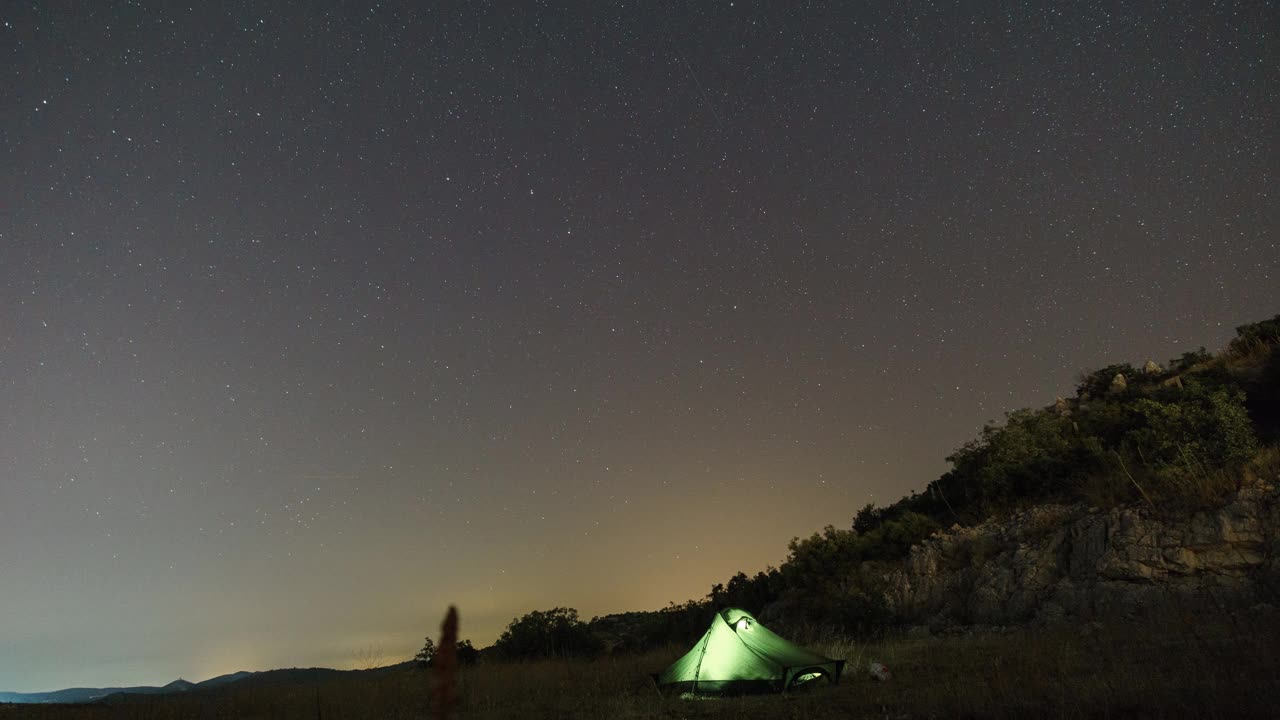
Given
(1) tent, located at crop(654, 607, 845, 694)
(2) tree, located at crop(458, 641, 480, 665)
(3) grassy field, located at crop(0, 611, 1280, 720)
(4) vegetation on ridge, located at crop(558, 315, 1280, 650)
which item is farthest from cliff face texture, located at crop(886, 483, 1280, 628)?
(2) tree, located at crop(458, 641, 480, 665)

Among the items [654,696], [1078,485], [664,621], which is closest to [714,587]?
[664,621]

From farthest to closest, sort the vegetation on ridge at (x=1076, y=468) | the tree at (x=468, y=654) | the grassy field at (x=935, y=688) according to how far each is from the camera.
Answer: the tree at (x=468, y=654) < the vegetation on ridge at (x=1076, y=468) < the grassy field at (x=935, y=688)

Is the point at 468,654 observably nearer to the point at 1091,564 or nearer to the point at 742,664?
the point at 742,664

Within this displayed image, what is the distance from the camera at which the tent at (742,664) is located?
45.4ft

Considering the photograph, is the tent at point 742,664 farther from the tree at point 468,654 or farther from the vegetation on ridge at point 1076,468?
the tree at point 468,654

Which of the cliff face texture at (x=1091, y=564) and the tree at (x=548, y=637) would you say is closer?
the cliff face texture at (x=1091, y=564)

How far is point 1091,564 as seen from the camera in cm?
1978

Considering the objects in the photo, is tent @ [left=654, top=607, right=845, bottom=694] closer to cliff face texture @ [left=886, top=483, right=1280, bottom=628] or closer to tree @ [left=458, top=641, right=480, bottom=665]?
cliff face texture @ [left=886, top=483, right=1280, bottom=628]

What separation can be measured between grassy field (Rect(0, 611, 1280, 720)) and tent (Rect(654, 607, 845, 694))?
0.42 metres

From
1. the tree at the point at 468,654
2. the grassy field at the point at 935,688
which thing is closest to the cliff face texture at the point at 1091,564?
the grassy field at the point at 935,688

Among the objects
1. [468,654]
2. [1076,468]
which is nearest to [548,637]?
[468,654]

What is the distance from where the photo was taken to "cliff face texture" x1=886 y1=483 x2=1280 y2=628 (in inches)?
683

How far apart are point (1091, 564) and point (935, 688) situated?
1155cm

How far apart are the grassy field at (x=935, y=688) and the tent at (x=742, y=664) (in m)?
0.42
